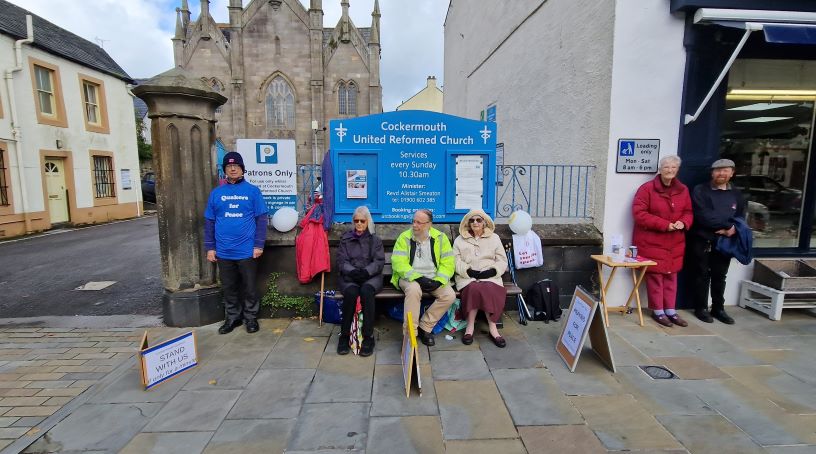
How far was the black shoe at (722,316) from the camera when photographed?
15.7ft

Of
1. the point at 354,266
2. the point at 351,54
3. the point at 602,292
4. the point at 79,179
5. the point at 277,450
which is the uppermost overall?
the point at 351,54

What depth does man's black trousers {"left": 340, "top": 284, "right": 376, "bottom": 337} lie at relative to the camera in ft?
13.3

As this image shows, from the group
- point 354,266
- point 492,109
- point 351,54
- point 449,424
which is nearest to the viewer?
point 449,424

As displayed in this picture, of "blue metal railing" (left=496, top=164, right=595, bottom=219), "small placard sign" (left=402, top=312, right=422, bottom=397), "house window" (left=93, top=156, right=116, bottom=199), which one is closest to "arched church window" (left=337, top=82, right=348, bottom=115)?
"house window" (left=93, top=156, right=116, bottom=199)

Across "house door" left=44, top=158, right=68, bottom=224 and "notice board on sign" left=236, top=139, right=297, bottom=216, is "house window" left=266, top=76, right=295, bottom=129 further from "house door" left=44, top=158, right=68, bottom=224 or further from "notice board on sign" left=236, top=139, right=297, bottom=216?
"notice board on sign" left=236, top=139, right=297, bottom=216

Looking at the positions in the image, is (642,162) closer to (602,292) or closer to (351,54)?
(602,292)

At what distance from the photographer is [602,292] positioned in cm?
480

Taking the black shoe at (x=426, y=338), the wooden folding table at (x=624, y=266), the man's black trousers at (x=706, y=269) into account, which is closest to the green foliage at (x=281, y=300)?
the black shoe at (x=426, y=338)

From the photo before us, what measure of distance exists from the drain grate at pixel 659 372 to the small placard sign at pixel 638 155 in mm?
2366

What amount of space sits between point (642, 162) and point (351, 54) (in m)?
31.9

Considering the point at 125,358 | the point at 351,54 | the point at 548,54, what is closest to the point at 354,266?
the point at 125,358

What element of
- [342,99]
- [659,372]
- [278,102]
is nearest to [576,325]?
[659,372]

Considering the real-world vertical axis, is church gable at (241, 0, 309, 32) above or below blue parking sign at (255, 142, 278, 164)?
above

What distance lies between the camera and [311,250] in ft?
15.2
